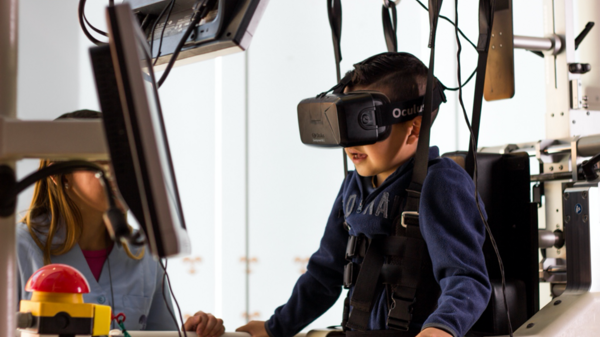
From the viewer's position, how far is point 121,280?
1569 mm

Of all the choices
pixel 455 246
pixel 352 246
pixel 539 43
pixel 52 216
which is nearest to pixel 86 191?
pixel 52 216

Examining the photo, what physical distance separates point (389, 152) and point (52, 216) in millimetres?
873

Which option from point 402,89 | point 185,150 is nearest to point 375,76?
point 402,89

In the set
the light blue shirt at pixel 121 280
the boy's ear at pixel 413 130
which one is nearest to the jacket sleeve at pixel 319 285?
the boy's ear at pixel 413 130

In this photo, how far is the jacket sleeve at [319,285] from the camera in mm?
1347

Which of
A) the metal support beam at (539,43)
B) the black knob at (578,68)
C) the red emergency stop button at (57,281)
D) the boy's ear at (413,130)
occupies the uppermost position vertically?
the metal support beam at (539,43)

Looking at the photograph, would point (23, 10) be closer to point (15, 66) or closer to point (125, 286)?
point (125, 286)

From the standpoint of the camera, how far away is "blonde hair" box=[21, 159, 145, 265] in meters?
1.50

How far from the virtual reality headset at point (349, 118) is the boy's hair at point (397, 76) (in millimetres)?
68

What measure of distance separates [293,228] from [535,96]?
4.92ft

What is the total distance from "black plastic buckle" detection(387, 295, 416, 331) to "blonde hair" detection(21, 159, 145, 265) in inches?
29.5

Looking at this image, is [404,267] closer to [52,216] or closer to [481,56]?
[481,56]

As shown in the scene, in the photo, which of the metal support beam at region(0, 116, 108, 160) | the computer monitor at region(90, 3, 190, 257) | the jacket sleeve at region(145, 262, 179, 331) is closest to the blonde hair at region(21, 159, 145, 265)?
the jacket sleeve at region(145, 262, 179, 331)

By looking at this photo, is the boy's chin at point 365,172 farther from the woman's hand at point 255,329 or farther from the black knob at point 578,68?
the black knob at point 578,68
